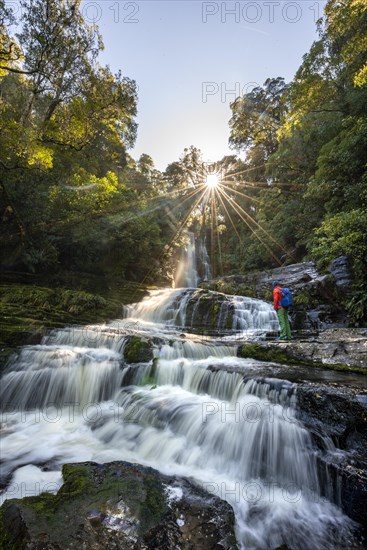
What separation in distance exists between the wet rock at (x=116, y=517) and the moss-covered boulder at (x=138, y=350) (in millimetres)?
3879

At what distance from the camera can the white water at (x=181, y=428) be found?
10.0ft

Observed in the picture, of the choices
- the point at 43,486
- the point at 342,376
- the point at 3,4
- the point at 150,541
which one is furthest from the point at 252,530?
the point at 3,4

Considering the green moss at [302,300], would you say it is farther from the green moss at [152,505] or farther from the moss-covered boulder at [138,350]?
the green moss at [152,505]

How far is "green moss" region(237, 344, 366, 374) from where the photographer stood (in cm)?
519

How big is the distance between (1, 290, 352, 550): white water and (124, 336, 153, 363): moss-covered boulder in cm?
23

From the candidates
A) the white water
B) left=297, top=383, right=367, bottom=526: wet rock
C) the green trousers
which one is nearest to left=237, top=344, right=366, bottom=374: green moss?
the white water

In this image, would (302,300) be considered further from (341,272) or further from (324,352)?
(324,352)

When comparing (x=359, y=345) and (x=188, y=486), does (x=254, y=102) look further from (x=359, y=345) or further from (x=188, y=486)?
(x=188, y=486)

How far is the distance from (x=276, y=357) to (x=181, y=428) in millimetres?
2851

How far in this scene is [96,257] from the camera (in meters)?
17.5

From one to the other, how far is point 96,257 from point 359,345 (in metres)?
15.1

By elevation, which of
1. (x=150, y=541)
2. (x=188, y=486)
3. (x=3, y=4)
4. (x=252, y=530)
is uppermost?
(x=3, y=4)

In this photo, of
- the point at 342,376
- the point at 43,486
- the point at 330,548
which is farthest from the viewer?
the point at 342,376

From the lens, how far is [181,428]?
451 centimetres
